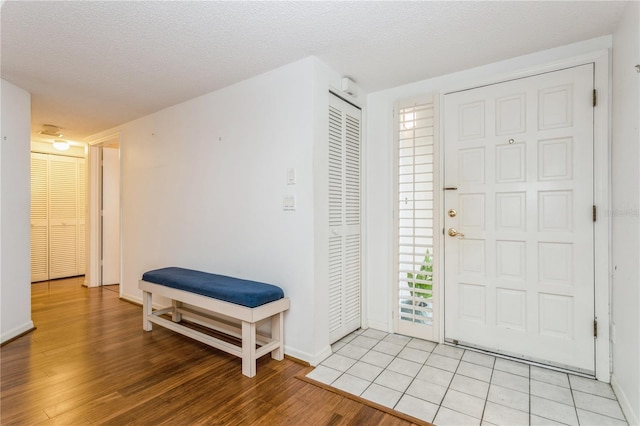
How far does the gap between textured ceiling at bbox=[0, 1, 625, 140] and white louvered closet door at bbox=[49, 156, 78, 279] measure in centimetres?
318

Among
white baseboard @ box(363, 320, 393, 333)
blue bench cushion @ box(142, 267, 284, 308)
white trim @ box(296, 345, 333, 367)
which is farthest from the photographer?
white baseboard @ box(363, 320, 393, 333)

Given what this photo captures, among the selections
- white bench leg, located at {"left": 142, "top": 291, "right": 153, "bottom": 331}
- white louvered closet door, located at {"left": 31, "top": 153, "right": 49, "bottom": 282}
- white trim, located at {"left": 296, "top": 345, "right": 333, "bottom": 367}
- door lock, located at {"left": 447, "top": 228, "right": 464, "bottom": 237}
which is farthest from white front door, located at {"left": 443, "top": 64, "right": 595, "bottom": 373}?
white louvered closet door, located at {"left": 31, "top": 153, "right": 49, "bottom": 282}

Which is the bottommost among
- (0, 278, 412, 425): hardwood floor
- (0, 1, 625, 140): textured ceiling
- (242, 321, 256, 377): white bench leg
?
(0, 278, 412, 425): hardwood floor

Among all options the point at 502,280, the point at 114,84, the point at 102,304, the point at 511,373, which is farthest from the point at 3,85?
the point at 511,373

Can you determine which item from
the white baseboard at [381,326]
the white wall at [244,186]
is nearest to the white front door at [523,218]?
the white baseboard at [381,326]

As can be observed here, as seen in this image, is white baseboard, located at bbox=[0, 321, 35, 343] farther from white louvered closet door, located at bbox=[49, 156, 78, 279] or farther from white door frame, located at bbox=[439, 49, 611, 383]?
white door frame, located at bbox=[439, 49, 611, 383]

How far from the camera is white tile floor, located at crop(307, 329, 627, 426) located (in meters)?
1.73

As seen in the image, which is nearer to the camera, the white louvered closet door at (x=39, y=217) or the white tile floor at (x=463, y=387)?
the white tile floor at (x=463, y=387)

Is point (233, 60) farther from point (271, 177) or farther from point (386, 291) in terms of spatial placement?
point (386, 291)

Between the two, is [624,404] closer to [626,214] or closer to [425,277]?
[626,214]

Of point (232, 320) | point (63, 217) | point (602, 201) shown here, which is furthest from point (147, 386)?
point (63, 217)

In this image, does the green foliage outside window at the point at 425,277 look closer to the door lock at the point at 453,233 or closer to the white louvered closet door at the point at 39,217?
the door lock at the point at 453,233

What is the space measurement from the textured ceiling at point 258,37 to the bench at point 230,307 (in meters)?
1.79

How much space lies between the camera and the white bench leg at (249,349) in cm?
215
